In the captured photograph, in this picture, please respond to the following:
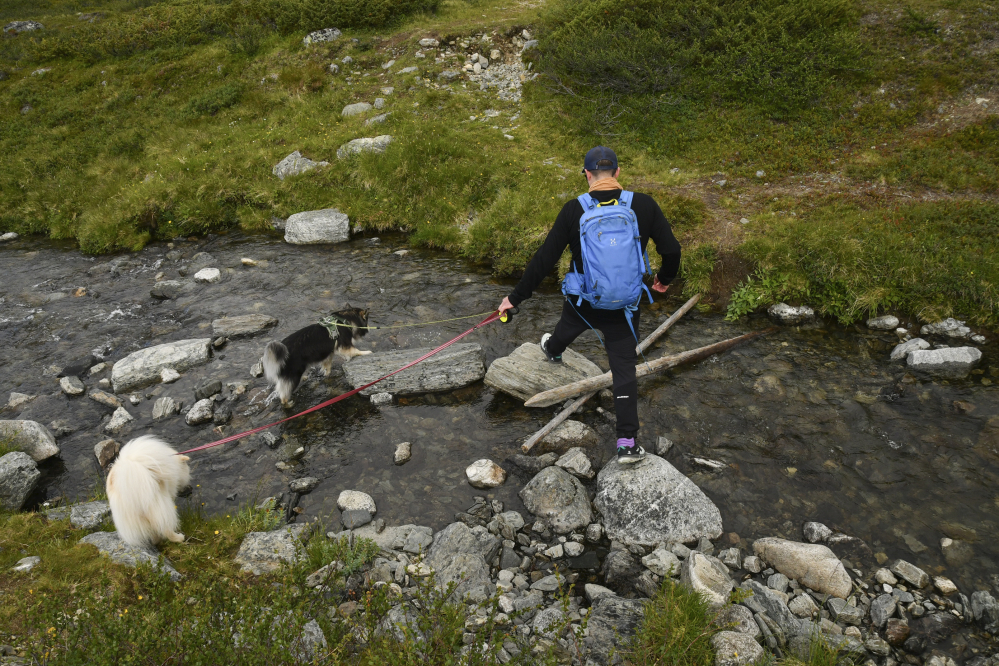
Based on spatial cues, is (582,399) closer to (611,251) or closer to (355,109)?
(611,251)

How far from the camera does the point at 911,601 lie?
5152 mm

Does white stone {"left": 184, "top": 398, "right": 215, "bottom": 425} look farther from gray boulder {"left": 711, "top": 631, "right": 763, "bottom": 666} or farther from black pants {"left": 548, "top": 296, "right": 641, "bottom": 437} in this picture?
gray boulder {"left": 711, "top": 631, "right": 763, "bottom": 666}

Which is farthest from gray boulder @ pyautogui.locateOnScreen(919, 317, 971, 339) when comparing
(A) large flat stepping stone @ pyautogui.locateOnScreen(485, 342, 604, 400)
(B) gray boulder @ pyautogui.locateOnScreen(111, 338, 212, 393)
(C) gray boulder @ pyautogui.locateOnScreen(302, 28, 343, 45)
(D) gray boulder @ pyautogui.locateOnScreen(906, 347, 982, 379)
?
(C) gray boulder @ pyautogui.locateOnScreen(302, 28, 343, 45)

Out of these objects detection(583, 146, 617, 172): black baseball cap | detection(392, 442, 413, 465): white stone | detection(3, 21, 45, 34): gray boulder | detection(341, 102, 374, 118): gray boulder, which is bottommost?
detection(392, 442, 413, 465): white stone

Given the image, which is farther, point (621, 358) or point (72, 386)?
point (72, 386)

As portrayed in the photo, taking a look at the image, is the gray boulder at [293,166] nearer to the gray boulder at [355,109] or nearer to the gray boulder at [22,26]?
the gray boulder at [355,109]

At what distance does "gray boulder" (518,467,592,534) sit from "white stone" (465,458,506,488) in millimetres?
433

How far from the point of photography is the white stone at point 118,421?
8.27 metres

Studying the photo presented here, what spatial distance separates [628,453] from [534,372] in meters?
2.40

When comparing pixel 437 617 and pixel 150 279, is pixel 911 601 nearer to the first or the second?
pixel 437 617

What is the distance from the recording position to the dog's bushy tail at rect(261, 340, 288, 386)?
8.07 metres

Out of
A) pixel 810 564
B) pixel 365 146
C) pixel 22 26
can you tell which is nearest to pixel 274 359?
pixel 810 564

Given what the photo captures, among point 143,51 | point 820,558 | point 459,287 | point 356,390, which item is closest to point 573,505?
point 820,558

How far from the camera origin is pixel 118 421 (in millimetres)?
8312
